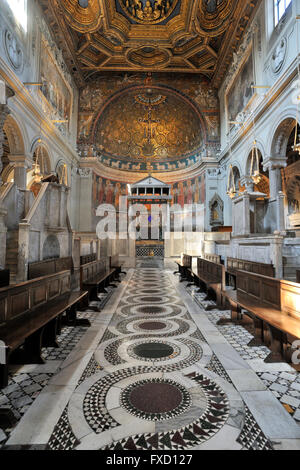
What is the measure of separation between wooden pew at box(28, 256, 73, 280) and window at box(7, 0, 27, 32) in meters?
9.59

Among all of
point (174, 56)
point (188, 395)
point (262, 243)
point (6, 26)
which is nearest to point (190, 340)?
point (188, 395)

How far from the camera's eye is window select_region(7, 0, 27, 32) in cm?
885

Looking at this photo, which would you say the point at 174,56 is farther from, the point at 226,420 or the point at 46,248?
the point at 226,420

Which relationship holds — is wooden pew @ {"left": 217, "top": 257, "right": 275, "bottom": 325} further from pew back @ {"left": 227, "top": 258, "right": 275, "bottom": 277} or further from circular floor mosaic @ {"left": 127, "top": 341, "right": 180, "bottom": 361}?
circular floor mosaic @ {"left": 127, "top": 341, "right": 180, "bottom": 361}

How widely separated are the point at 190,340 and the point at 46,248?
4462mm

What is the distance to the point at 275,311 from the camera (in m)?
3.37

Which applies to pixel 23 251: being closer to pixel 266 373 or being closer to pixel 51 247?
pixel 51 247

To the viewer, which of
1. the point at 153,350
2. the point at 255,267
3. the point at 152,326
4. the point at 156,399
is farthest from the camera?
the point at 255,267

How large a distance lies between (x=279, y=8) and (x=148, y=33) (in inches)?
318

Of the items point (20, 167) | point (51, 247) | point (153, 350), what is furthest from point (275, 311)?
point (20, 167)

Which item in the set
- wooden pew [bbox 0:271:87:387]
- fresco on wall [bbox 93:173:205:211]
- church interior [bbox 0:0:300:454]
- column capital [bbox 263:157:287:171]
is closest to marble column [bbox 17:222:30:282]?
church interior [bbox 0:0:300:454]

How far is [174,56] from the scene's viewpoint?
15922 millimetres


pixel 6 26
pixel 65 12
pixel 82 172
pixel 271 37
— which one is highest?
pixel 65 12

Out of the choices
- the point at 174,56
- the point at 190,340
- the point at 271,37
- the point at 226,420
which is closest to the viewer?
the point at 226,420
